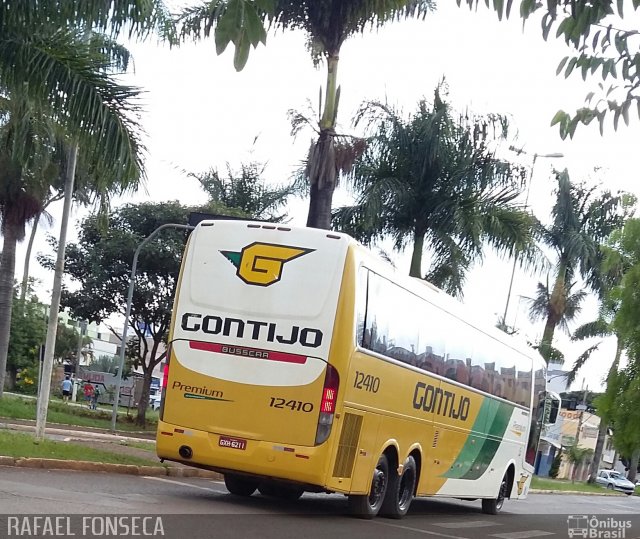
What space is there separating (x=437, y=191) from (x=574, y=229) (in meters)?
16.7

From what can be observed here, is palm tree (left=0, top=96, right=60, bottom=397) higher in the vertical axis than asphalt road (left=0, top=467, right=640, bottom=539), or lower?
higher

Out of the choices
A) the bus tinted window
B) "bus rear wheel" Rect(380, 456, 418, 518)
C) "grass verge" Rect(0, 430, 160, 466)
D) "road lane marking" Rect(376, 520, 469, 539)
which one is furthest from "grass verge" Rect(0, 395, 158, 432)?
"road lane marking" Rect(376, 520, 469, 539)

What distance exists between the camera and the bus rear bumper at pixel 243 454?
12.9m

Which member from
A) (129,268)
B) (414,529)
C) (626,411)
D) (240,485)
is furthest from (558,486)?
(414,529)

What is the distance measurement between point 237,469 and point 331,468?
3.89 feet

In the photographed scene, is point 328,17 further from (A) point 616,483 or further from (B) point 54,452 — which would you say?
(A) point 616,483

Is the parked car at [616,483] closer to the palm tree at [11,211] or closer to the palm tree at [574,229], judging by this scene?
the palm tree at [574,229]

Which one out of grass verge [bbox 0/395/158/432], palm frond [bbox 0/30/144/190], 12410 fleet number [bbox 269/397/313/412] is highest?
palm frond [bbox 0/30/144/190]

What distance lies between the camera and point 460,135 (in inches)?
1209

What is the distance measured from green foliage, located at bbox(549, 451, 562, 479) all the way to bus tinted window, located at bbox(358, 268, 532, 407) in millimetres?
54662

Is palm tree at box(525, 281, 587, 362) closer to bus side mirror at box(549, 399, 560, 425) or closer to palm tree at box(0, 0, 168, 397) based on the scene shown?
bus side mirror at box(549, 399, 560, 425)

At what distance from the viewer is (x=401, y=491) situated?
1590 centimetres

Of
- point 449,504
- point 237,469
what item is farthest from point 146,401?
point 237,469

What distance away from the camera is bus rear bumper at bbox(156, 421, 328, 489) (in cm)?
1292
